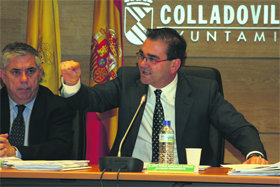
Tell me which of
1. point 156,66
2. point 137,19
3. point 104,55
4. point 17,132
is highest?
point 137,19

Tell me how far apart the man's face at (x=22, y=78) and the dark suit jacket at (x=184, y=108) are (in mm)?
348

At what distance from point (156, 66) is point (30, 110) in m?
0.83

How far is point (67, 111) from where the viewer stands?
2.63 metres

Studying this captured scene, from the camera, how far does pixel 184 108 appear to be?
269 centimetres

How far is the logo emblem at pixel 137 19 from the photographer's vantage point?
357 cm

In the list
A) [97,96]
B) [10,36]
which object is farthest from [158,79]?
[10,36]

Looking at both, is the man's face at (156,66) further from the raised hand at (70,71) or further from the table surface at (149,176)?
the table surface at (149,176)

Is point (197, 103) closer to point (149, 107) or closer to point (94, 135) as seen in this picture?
point (149, 107)

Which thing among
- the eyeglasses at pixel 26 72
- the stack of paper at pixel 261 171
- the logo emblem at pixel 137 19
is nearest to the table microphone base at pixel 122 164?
the stack of paper at pixel 261 171

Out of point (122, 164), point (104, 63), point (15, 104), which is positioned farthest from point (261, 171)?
point (104, 63)

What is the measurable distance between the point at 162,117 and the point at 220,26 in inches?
48.8

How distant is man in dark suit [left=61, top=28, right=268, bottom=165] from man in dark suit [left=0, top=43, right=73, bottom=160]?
0.66 ft

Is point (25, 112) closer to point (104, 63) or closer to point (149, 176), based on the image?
point (104, 63)

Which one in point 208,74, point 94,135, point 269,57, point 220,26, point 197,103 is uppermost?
point 220,26
